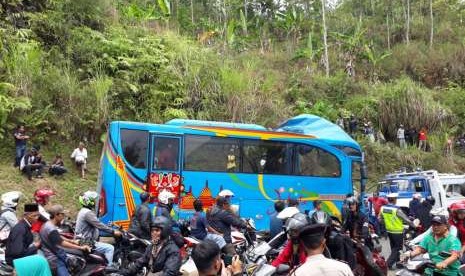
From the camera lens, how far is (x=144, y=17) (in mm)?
23453

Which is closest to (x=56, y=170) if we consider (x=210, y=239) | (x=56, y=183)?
(x=56, y=183)

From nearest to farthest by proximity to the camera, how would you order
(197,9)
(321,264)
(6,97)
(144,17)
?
(321,264), (6,97), (144,17), (197,9)

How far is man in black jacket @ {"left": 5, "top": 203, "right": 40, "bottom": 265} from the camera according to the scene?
5.77m

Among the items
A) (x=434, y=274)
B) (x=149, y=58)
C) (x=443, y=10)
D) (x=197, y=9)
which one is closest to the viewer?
(x=434, y=274)

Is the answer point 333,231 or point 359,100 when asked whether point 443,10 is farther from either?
point 333,231

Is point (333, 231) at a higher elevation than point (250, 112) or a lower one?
lower

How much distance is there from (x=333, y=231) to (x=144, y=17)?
1984 centimetres

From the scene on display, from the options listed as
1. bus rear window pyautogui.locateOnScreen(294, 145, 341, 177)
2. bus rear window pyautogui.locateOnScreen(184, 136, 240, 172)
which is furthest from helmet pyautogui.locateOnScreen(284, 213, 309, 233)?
bus rear window pyautogui.locateOnScreen(294, 145, 341, 177)

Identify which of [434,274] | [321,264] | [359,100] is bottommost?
[434,274]

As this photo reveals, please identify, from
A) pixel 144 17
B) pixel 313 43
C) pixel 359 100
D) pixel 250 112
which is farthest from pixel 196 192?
pixel 313 43


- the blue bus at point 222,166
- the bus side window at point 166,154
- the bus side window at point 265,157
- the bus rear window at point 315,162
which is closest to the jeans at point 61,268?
the blue bus at point 222,166

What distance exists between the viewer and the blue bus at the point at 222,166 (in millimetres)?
11727

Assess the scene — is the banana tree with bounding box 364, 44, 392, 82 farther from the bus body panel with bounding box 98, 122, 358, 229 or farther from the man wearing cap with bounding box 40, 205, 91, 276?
the man wearing cap with bounding box 40, 205, 91, 276

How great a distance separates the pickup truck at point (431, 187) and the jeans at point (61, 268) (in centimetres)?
1201
